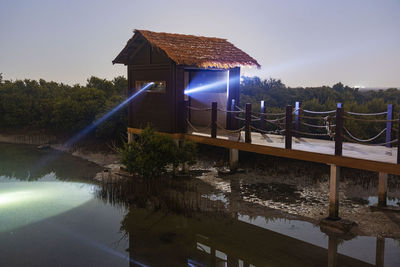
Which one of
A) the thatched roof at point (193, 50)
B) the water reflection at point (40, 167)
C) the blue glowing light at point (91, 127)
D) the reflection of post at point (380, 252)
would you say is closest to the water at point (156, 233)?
the reflection of post at point (380, 252)

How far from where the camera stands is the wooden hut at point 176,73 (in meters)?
17.7

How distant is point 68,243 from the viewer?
38.4ft

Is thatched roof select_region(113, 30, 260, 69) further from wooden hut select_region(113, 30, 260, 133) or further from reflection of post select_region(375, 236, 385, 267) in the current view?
reflection of post select_region(375, 236, 385, 267)

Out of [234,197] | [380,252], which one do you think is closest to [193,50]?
[234,197]

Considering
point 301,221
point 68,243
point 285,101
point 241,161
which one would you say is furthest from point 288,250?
point 285,101

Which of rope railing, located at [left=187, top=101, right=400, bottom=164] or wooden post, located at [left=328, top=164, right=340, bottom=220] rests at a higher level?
rope railing, located at [left=187, top=101, right=400, bottom=164]

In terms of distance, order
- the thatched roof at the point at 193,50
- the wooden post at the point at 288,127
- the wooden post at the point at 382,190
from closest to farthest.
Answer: the wooden post at the point at 288,127
the wooden post at the point at 382,190
the thatched roof at the point at 193,50

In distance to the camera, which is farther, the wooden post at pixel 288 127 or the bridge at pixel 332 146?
the wooden post at pixel 288 127

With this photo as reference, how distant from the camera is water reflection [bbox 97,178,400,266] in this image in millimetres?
10766

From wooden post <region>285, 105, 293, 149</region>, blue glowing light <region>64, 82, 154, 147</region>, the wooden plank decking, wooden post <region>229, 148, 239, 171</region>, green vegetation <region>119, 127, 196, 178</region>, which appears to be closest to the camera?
the wooden plank decking

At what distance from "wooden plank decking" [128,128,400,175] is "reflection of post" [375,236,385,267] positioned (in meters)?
1.96

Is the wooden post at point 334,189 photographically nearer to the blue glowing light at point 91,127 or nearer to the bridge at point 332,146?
the bridge at point 332,146

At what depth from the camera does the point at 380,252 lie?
1105cm

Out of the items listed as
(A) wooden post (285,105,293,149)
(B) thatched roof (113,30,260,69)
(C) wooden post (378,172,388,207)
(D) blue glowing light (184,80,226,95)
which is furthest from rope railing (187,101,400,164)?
(B) thatched roof (113,30,260,69)
